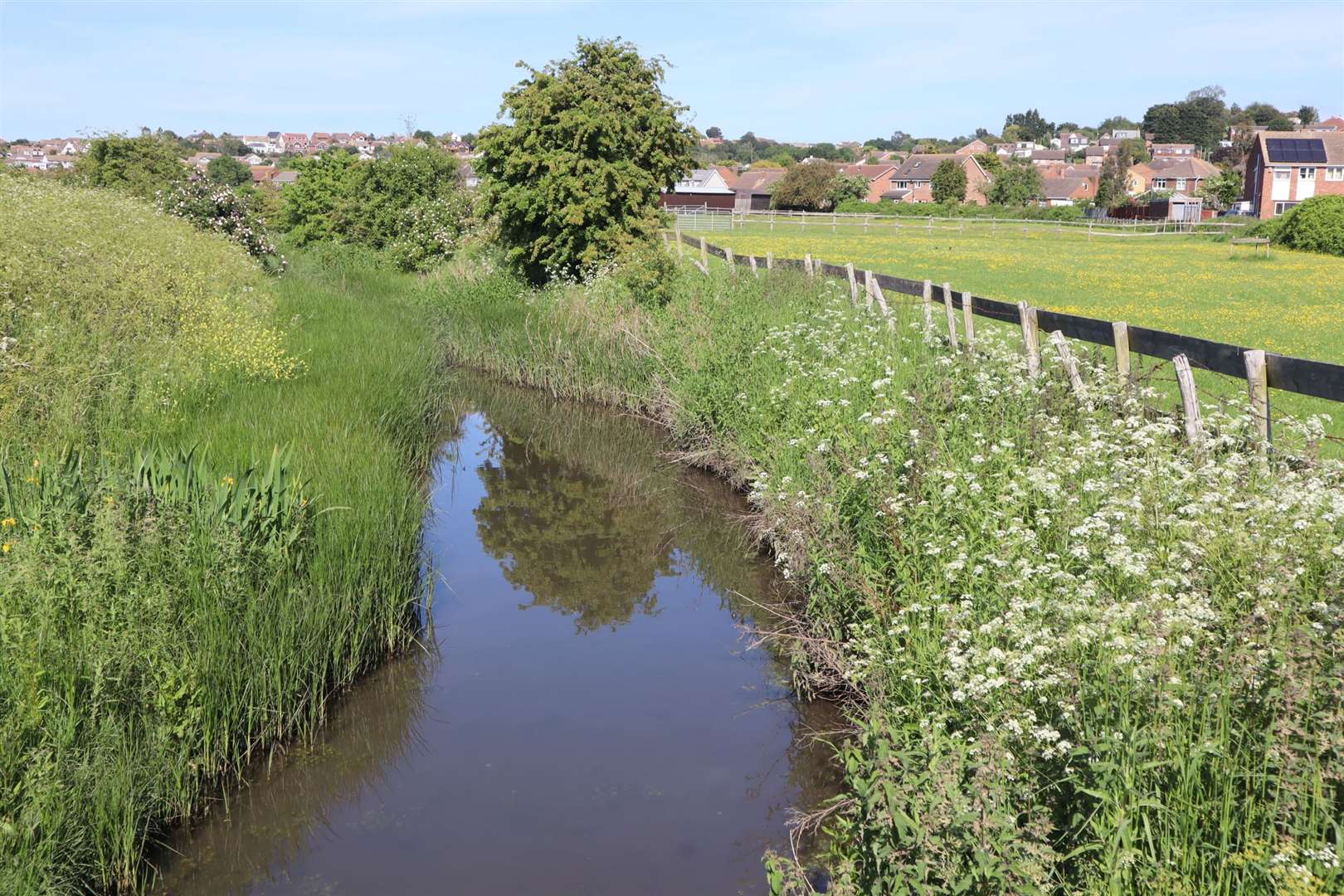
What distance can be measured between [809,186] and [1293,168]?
116ft

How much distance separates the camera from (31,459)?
23.2 feet

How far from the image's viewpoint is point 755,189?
102m

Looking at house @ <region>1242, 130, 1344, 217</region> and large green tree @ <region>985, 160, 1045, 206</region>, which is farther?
large green tree @ <region>985, 160, 1045, 206</region>

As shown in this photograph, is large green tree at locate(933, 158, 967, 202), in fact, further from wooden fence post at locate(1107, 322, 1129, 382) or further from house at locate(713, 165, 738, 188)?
wooden fence post at locate(1107, 322, 1129, 382)

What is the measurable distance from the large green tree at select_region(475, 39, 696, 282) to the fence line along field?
9480 mm

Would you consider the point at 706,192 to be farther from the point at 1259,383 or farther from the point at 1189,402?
the point at 1259,383

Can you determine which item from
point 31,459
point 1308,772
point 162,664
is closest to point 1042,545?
point 1308,772

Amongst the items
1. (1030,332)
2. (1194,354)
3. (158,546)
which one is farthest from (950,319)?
(158,546)

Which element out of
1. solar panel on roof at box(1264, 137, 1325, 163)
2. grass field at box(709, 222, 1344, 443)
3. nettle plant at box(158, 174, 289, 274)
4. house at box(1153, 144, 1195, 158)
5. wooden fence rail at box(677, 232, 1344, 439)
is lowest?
grass field at box(709, 222, 1344, 443)

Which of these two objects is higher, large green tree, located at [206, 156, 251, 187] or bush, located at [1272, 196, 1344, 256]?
large green tree, located at [206, 156, 251, 187]

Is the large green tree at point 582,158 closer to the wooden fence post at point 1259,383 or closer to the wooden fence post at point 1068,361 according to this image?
the wooden fence post at point 1068,361

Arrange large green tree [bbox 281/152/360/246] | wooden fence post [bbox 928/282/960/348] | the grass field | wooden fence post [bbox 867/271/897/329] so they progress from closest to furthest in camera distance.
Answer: wooden fence post [bbox 928/282/960/348], wooden fence post [bbox 867/271/897/329], the grass field, large green tree [bbox 281/152/360/246]

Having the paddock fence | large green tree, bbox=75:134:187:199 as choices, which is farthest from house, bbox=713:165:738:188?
large green tree, bbox=75:134:187:199

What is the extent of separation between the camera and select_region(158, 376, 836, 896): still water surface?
18.2 ft
